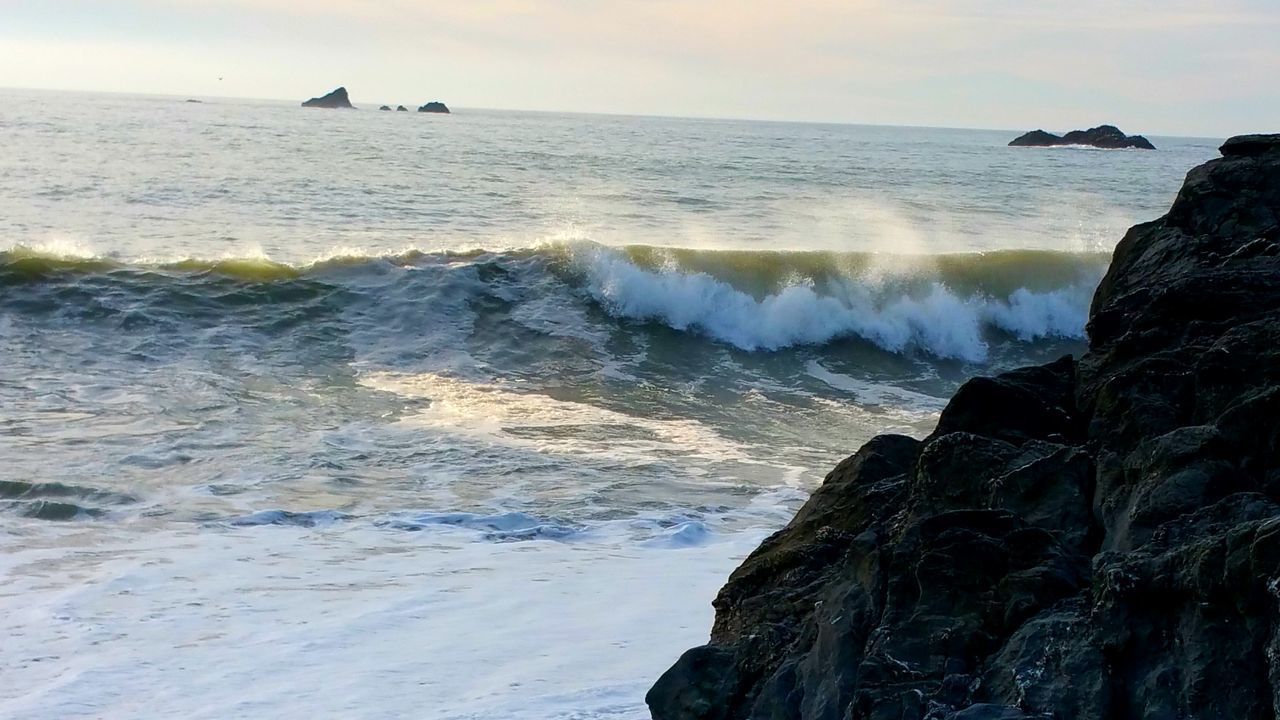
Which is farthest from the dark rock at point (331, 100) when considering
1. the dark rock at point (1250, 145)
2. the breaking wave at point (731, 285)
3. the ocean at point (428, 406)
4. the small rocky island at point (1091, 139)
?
the dark rock at point (1250, 145)

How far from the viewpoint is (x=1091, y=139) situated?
100812 mm

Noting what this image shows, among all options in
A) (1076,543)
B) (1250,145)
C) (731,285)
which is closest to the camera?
(1076,543)

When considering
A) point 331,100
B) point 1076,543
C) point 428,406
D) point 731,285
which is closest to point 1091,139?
point 331,100

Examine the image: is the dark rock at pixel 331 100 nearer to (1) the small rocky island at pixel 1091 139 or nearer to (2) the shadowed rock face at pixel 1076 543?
(1) the small rocky island at pixel 1091 139

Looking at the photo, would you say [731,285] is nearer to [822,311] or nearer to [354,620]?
[822,311]

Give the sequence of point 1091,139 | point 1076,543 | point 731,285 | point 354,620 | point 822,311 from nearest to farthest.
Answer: point 1076,543, point 354,620, point 822,311, point 731,285, point 1091,139

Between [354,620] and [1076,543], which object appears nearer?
[1076,543]

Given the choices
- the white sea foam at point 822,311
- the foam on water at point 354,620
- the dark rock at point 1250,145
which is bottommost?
the foam on water at point 354,620

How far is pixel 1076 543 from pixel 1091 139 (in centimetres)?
10491

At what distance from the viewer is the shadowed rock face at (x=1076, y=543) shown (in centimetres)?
314

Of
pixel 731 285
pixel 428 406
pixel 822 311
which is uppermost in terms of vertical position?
pixel 731 285

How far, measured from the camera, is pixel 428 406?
39.2ft

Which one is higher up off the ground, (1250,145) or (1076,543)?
(1250,145)

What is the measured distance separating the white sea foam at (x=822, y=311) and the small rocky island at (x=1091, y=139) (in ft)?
279
